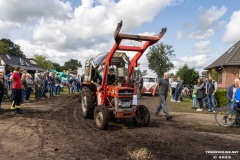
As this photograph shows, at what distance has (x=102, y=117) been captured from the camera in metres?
8.68

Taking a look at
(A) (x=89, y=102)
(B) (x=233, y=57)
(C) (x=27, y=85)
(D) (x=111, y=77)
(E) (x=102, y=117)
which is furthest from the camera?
(B) (x=233, y=57)

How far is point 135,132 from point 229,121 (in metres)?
4.17

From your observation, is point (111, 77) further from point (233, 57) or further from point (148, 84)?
point (233, 57)

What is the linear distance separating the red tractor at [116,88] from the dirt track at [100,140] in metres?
0.46

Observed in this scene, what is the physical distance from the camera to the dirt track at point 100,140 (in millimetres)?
6164

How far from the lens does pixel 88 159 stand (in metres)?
5.73

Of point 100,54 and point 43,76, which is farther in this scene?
point 43,76

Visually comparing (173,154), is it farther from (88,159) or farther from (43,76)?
(43,76)

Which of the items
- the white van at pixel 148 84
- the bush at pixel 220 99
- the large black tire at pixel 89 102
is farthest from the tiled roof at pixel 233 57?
the large black tire at pixel 89 102

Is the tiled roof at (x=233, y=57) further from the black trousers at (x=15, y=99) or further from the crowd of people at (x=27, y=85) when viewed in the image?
the black trousers at (x=15, y=99)

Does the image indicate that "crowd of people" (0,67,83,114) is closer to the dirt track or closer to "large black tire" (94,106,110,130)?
the dirt track

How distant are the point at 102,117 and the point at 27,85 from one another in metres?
8.54

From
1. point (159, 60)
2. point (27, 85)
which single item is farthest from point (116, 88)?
point (159, 60)

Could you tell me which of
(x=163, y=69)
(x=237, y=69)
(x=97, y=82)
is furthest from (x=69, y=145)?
(x=163, y=69)
